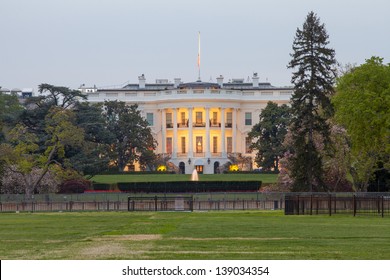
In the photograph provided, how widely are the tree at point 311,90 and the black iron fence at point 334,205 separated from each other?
1690 cm

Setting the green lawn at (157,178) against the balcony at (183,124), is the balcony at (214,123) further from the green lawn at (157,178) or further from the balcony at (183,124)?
the green lawn at (157,178)

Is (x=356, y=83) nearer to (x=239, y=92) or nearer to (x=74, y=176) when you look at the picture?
(x=74, y=176)

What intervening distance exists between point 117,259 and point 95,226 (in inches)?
755

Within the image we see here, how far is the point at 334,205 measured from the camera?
5925 centimetres

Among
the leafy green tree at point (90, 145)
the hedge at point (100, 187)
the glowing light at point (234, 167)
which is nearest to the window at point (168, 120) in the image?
the glowing light at point (234, 167)

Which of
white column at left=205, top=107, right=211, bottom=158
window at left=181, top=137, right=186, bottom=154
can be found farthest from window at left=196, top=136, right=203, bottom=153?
window at left=181, top=137, right=186, bottom=154

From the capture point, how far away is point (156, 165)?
132250 mm

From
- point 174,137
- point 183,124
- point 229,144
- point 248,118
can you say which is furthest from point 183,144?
point 248,118

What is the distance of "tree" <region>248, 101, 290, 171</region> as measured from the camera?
398 feet

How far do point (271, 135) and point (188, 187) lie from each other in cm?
3127

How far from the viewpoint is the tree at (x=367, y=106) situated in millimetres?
63219

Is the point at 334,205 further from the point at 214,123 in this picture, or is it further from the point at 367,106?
the point at 214,123

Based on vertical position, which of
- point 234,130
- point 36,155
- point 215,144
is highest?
point 234,130

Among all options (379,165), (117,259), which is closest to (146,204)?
(379,165)
